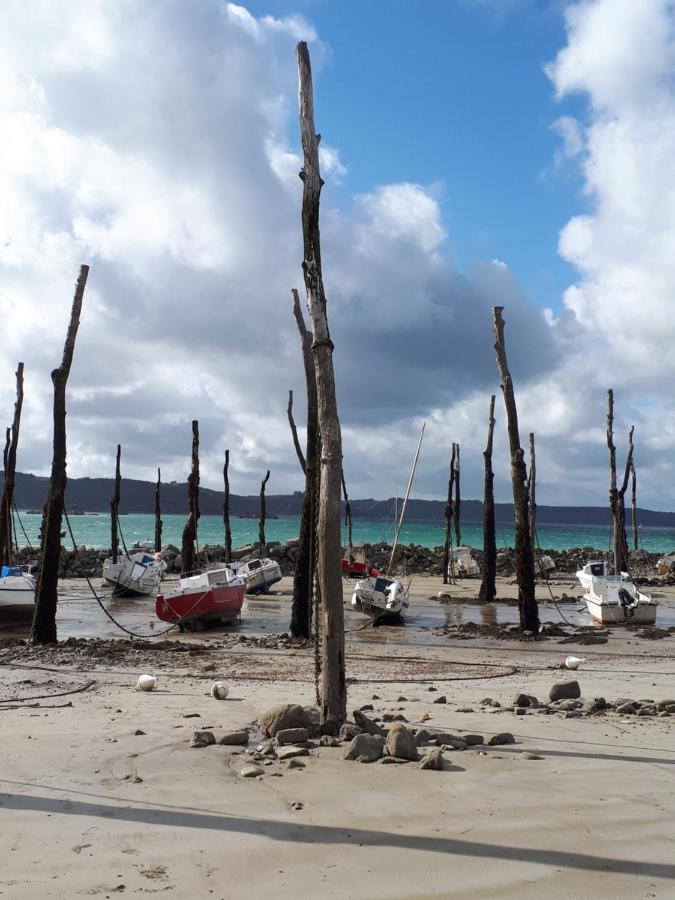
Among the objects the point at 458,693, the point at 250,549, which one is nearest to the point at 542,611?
the point at 458,693

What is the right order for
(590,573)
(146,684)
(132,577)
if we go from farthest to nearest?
(132,577)
(590,573)
(146,684)

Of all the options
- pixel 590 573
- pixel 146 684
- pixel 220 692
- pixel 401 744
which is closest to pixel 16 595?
pixel 146 684

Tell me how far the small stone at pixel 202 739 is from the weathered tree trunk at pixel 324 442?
3.56 feet

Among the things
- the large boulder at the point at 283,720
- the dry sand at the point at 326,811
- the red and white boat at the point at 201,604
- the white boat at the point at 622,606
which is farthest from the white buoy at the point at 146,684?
the white boat at the point at 622,606

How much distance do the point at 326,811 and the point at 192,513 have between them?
23.5m

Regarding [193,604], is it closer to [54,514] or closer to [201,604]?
[201,604]

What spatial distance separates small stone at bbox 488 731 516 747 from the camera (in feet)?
22.8

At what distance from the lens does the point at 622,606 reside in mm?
21609

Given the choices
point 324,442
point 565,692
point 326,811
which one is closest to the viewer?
point 326,811

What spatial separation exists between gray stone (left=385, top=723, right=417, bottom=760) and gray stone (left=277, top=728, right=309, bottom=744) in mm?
841

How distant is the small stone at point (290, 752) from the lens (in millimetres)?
6379

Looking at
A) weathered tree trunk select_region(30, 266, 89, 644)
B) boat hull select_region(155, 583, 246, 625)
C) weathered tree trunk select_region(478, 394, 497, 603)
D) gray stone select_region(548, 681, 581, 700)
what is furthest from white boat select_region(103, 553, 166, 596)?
gray stone select_region(548, 681, 581, 700)

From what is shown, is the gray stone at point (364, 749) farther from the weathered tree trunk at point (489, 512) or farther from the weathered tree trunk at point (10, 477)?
the weathered tree trunk at point (489, 512)

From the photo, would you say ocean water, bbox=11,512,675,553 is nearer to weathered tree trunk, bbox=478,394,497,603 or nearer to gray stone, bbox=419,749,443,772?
weathered tree trunk, bbox=478,394,497,603
